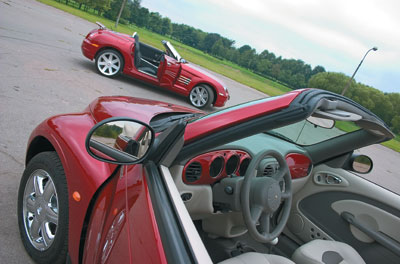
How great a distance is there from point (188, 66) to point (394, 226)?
7.10m

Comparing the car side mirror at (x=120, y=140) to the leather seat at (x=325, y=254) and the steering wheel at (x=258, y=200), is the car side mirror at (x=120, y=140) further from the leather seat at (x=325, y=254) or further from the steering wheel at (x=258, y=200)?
the leather seat at (x=325, y=254)

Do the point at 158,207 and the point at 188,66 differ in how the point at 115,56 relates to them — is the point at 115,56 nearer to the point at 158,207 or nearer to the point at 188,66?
the point at 188,66

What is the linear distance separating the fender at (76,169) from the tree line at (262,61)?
7.60ft

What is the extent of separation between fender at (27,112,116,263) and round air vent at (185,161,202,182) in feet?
1.67

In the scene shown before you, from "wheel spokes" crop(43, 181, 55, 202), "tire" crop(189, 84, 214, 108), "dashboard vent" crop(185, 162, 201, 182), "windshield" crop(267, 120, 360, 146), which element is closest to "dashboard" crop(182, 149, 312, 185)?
"dashboard vent" crop(185, 162, 201, 182)

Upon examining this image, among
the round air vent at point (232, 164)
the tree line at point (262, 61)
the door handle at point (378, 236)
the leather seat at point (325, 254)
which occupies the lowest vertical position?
the leather seat at point (325, 254)

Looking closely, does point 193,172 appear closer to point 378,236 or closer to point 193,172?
point 193,172

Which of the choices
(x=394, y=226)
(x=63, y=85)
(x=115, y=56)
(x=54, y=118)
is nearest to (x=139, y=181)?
(x=54, y=118)

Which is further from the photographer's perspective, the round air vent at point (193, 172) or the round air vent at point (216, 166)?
the round air vent at point (216, 166)

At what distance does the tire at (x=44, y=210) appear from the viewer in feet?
6.12

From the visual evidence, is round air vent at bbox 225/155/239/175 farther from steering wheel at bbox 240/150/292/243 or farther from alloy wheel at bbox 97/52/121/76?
alloy wheel at bbox 97/52/121/76

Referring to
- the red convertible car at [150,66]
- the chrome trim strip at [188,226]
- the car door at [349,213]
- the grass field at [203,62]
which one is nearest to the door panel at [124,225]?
the chrome trim strip at [188,226]

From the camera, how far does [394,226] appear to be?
96.3 inches


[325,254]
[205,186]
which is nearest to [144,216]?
[205,186]
